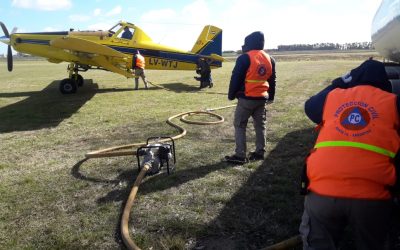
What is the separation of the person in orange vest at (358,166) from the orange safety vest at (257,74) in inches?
123

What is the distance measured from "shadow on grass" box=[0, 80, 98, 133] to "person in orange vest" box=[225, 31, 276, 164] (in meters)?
5.36

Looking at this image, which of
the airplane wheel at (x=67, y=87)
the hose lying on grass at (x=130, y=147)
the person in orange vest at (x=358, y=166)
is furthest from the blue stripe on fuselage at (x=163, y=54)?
the person in orange vest at (x=358, y=166)

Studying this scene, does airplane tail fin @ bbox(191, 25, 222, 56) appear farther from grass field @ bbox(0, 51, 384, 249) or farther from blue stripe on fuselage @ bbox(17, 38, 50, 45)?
grass field @ bbox(0, 51, 384, 249)

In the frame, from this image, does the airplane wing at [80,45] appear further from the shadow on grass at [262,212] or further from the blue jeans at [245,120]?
the shadow on grass at [262,212]

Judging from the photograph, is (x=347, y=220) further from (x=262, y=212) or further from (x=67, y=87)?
(x=67, y=87)

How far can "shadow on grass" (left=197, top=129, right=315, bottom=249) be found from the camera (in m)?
3.76

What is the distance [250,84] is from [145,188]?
7.38 ft

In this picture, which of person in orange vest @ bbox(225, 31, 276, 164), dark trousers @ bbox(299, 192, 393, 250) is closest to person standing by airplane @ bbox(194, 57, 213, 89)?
person in orange vest @ bbox(225, 31, 276, 164)

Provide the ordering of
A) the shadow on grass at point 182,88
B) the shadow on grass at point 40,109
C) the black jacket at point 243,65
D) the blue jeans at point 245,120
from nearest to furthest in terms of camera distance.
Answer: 1. the black jacket at point 243,65
2. the blue jeans at point 245,120
3. the shadow on grass at point 40,109
4. the shadow on grass at point 182,88

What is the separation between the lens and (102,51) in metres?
13.4

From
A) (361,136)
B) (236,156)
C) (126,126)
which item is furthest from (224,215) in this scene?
(126,126)

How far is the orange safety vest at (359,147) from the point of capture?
93.7 inches

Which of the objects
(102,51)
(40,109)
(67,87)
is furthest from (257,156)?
(67,87)

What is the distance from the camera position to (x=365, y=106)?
8.07ft
